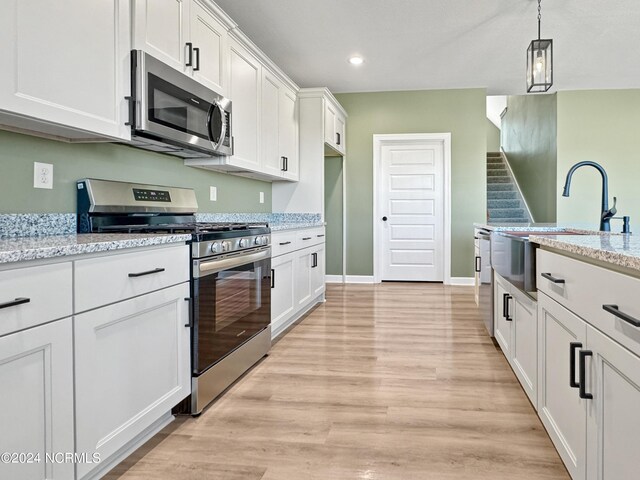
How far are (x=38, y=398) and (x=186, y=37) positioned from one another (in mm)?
2073

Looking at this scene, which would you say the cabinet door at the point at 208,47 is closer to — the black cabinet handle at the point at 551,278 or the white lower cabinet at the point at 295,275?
the white lower cabinet at the point at 295,275

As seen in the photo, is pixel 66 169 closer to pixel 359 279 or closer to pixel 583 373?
pixel 583 373

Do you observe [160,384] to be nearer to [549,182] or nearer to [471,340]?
[471,340]

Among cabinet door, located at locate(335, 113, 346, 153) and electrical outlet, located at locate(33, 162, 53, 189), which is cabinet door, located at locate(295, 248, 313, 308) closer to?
cabinet door, located at locate(335, 113, 346, 153)

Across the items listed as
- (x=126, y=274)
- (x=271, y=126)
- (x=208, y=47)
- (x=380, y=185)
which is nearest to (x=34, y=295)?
(x=126, y=274)

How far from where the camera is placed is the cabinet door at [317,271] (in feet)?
14.8

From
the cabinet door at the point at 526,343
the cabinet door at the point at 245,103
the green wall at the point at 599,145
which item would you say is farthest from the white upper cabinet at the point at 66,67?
the green wall at the point at 599,145

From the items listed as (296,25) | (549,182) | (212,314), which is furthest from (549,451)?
(549,182)

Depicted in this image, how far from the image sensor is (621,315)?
1.08 metres

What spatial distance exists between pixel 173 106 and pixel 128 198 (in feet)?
1.77

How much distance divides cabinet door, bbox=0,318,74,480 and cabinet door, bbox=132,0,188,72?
148 centimetres

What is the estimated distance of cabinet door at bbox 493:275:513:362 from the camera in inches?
106

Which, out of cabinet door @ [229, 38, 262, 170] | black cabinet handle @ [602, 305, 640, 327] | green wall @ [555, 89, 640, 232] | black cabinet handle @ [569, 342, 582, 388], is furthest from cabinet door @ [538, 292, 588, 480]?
green wall @ [555, 89, 640, 232]

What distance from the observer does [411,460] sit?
5.76 ft
